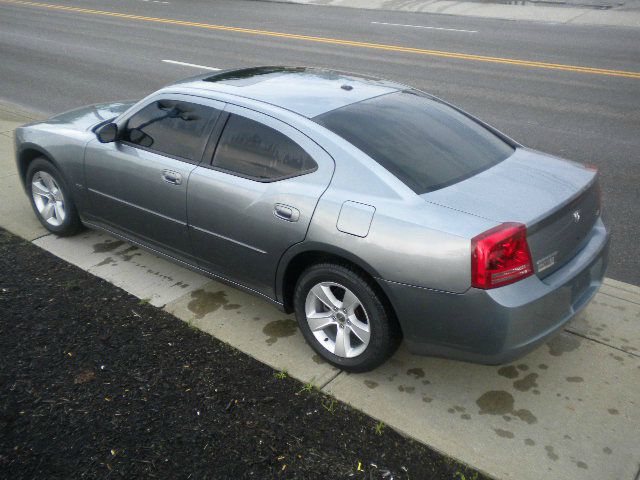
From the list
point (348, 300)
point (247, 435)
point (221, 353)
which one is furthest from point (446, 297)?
point (221, 353)

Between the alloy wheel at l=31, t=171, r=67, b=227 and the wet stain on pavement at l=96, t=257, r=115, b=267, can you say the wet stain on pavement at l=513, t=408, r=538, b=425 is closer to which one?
the wet stain on pavement at l=96, t=257, r=115, b=267

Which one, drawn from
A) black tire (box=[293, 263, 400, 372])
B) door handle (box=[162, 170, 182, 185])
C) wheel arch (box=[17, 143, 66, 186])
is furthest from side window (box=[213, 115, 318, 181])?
wheel arch (box=[17, 143, 66, 186])

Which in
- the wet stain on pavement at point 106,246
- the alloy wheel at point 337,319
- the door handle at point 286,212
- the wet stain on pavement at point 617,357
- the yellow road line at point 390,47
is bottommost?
the yellow road line at point 390,47

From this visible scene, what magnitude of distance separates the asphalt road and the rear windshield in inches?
71.1

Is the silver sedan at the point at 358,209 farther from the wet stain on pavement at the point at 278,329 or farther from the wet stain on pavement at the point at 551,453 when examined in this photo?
the wet stain on pavement at the point at 551,453

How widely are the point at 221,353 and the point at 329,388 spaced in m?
0.78

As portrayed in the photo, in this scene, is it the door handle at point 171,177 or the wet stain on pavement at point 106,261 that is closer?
the door handle at point 171,177

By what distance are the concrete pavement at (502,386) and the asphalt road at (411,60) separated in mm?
1205

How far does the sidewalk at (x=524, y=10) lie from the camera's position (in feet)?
62.8

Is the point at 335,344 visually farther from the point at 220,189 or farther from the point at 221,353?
the point at 220,189

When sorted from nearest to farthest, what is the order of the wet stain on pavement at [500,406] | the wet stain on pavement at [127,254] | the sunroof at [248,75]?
the wet stain on pavement at [500,406] → the sunroof at [248,75] → the wet stain on pavement at [127,254]

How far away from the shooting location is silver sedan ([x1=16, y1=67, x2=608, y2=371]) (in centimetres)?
332

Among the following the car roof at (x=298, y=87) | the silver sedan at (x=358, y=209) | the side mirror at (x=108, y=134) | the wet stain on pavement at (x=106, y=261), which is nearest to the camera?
the silver sedan at (x=358, y=209)

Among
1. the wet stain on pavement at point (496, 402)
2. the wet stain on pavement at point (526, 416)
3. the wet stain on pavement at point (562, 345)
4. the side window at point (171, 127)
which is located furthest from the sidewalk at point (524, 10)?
the wet stain on pavement at point (526, 416)
